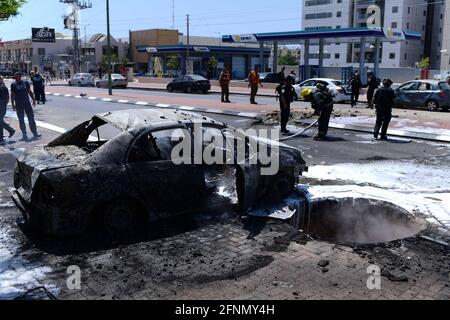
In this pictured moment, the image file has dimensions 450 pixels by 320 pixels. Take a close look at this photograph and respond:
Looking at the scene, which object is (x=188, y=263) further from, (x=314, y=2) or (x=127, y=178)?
(x=314, y=2)

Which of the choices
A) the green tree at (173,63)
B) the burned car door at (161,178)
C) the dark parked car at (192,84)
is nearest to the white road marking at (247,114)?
the burned car door at (161,178)

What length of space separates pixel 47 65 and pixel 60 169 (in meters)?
80.6

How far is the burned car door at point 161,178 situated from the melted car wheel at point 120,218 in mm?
204

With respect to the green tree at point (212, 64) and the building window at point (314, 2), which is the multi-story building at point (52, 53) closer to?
the green tree at point (212, 64)

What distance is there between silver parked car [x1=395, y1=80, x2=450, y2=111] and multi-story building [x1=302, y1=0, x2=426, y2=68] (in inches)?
2597

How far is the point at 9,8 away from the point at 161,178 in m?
16.3

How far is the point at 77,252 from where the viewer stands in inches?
198

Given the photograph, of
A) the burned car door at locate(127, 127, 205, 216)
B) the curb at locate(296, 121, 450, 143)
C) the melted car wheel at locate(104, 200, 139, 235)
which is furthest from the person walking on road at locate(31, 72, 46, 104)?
the melted car wheel at locate(104, 200, 139, 235)

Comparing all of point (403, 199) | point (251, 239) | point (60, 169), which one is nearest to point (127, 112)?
point (60, 169)

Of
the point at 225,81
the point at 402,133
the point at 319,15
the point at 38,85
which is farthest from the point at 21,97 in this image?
the point at 319,15

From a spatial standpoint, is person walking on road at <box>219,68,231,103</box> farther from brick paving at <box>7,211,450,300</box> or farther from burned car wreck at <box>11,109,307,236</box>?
brick paving at <box>7,211,450,300</box>

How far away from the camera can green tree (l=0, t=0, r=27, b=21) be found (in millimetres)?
18283

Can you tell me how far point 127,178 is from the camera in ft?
17.8
